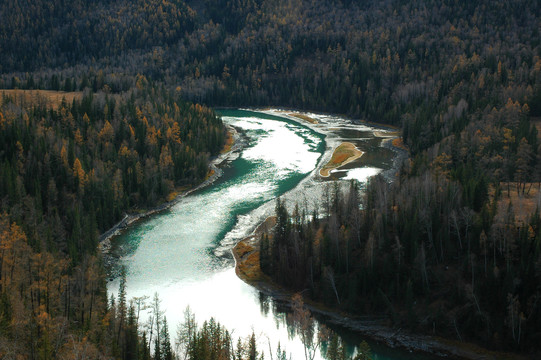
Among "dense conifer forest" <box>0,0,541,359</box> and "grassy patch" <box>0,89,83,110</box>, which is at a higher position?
"grassy patch" <box>0,89,83,110</box>

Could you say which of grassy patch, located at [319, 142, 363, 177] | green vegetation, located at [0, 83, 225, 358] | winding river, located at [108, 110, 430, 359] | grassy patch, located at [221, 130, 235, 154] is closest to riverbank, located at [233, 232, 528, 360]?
Result: winding river, located at [108, 110, 430, 359]

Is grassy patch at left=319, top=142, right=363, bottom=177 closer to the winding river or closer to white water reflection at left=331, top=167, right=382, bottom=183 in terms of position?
the winding river

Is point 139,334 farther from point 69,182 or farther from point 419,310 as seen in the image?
point 69,182

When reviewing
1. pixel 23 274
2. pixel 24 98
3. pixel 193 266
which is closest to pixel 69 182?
pixel 193 266

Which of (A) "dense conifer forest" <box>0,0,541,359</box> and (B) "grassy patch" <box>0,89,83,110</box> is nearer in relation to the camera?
(A) "dense conifer forest" <box>0,0,541,359</box>

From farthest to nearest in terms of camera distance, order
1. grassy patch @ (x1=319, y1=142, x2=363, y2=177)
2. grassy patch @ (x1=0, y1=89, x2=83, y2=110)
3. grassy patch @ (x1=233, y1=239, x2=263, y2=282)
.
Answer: grassy patch @ (x1=0, y1=89, x2=83, y2=110)
grassy patch @ (x1=319, y1=142, x2=363, y2=177)
grassy patch @ (x1=233, y1=239, x2=263, y2=282)

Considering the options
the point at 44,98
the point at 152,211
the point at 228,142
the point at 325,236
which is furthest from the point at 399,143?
the point at 44,98

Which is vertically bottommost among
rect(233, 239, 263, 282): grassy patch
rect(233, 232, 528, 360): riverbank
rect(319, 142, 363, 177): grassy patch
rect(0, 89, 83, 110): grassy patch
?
rect(233, 232, 528, 360): riverbank
